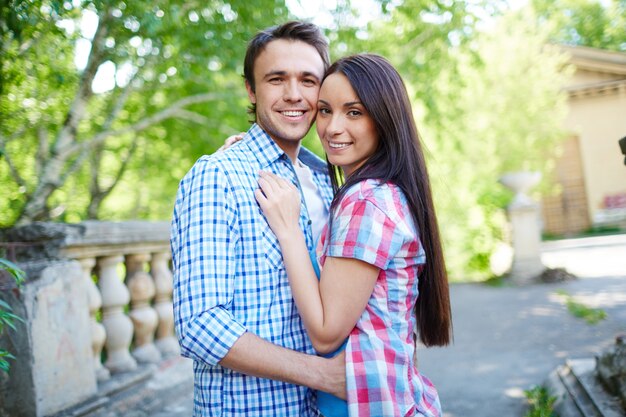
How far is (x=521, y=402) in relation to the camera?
3.44 meters

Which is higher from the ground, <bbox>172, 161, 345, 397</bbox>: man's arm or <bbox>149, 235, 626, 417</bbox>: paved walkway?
<bbox>172, 161, 345, 397</bbox>: man's arm

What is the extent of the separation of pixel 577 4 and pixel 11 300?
3548 cm

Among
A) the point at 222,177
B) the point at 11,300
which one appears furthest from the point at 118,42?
the point at 222,177

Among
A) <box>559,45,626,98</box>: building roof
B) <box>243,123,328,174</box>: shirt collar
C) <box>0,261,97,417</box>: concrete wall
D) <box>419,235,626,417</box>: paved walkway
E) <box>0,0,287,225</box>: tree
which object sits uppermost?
<box>559,45,626,98</box>: building roof

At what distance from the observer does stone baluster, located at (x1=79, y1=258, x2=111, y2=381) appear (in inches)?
121

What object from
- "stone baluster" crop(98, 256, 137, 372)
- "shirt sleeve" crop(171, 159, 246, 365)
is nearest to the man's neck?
"shirt sleeve" crop(171, 159, 246, 365)

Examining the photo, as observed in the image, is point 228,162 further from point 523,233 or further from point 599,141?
point 599,141

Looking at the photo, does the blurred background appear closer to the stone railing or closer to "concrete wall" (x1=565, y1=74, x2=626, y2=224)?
the stone railing

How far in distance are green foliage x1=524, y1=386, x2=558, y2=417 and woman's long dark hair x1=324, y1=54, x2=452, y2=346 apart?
1558 millimetres

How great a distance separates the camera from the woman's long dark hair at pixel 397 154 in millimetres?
1757

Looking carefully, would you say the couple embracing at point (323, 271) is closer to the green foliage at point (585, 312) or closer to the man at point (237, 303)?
the man at point (237, 303)

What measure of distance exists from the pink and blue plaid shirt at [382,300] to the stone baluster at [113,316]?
80.7 inches

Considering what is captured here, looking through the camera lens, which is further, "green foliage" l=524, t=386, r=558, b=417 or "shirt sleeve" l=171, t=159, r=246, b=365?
"green foliage" l=524, t=386, r=558, b=417

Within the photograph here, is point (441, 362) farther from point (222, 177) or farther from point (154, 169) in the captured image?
point (154, 169)
